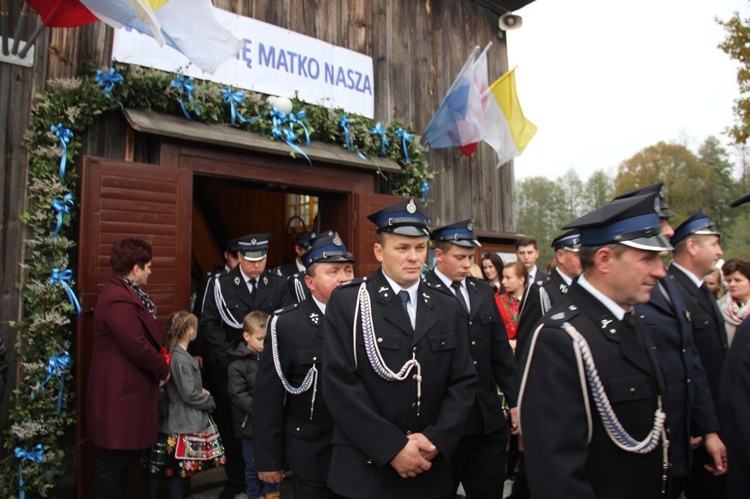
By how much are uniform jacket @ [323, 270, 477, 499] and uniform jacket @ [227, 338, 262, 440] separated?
6.74 ft

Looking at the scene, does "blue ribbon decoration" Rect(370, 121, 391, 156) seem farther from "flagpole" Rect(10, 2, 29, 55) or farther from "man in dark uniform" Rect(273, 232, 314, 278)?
"flagpole" Rect(10, 2, 29, 55)

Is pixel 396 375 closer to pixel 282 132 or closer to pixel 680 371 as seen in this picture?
pixel 680 371

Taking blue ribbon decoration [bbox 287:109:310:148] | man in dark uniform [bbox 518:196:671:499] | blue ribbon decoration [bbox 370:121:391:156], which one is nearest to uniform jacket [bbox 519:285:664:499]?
man in dark uniform [bbox 518:196:671:499]

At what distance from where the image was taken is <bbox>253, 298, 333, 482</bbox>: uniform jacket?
3.09 m

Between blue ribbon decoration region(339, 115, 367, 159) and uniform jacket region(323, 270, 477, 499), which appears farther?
blue ribbon decoration region(339, 115, 367, 159)

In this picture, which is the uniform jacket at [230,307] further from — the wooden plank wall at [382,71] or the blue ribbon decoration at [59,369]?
the wooden plank wall at [382,71]

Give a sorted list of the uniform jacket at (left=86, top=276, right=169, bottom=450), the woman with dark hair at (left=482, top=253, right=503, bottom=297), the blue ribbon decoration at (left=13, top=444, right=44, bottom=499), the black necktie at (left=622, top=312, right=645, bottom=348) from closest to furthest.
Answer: the black necktie at (left=622, top=312, right=645, bottom=348), the uniform jacket at (left=86, top=276, right=169, bottom=450), the blue ribbon decoration at (left=13, top=444, right=44, bottom=499), the woman with dark hair at (left=482, top=253, right=503, bottom=297)

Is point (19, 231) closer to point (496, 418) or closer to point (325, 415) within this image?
point (325, 415)

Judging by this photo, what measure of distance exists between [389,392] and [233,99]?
3.95m

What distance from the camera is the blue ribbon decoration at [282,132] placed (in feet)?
19.4

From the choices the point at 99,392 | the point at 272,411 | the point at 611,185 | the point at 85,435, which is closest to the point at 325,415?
the point at 272,411

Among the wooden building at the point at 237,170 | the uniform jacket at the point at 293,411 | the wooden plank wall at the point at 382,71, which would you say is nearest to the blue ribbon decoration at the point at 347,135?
the wooden building at the point at 237,170

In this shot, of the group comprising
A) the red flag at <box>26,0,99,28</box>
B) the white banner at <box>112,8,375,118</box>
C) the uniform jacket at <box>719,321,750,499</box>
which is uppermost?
the white banner at <box>112,8,375,118</box>

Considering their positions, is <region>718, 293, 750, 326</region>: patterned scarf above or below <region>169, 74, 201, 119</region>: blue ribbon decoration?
below
